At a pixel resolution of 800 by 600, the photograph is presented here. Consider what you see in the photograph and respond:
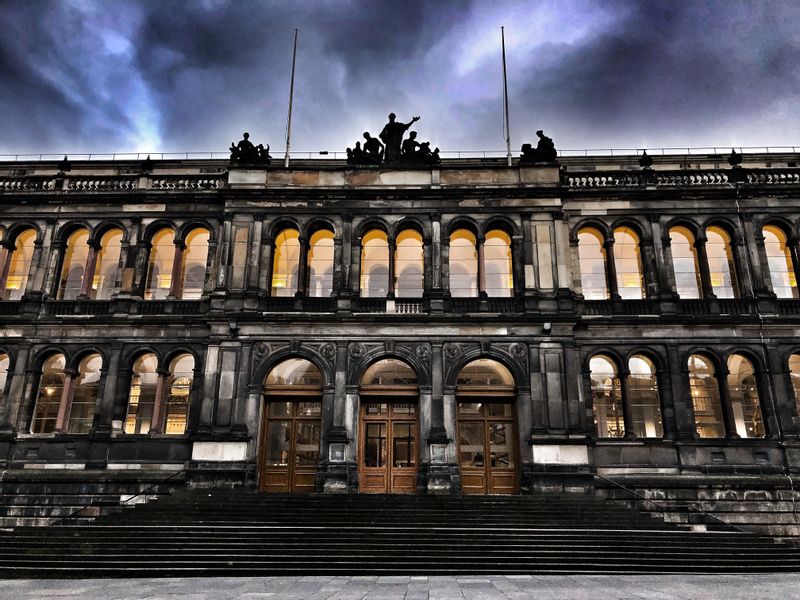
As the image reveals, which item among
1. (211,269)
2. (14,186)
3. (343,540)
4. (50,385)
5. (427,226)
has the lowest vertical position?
(343,540)

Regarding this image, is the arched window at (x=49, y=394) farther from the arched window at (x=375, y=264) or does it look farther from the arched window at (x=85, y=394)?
the arched window at (x=375, y=264)

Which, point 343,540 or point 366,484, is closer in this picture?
point 343,540

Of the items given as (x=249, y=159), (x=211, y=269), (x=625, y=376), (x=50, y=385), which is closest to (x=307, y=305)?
(x=211, y=269)

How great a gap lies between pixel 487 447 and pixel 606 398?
5.16 metres

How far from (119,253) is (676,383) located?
23.5 m

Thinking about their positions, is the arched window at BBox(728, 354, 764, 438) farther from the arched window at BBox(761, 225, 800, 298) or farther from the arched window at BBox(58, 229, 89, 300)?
the arched window at BBox(58, 229, 89, 300)

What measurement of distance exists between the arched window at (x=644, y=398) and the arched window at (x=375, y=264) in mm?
10326

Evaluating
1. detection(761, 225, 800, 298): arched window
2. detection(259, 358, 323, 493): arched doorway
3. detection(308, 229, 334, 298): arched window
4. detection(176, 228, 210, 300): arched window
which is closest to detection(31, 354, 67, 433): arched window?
detection(176, 228, 210, 300): arched window

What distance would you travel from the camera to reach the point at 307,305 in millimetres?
23219

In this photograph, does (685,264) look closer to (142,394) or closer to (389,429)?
(389,429)

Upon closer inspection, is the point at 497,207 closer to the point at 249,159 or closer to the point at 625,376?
the point at 625,376

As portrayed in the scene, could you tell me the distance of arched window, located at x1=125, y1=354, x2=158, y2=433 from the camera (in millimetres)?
22875

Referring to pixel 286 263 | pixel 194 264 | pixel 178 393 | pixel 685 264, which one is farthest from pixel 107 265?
pixel 685 264

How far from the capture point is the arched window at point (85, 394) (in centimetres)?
2298
